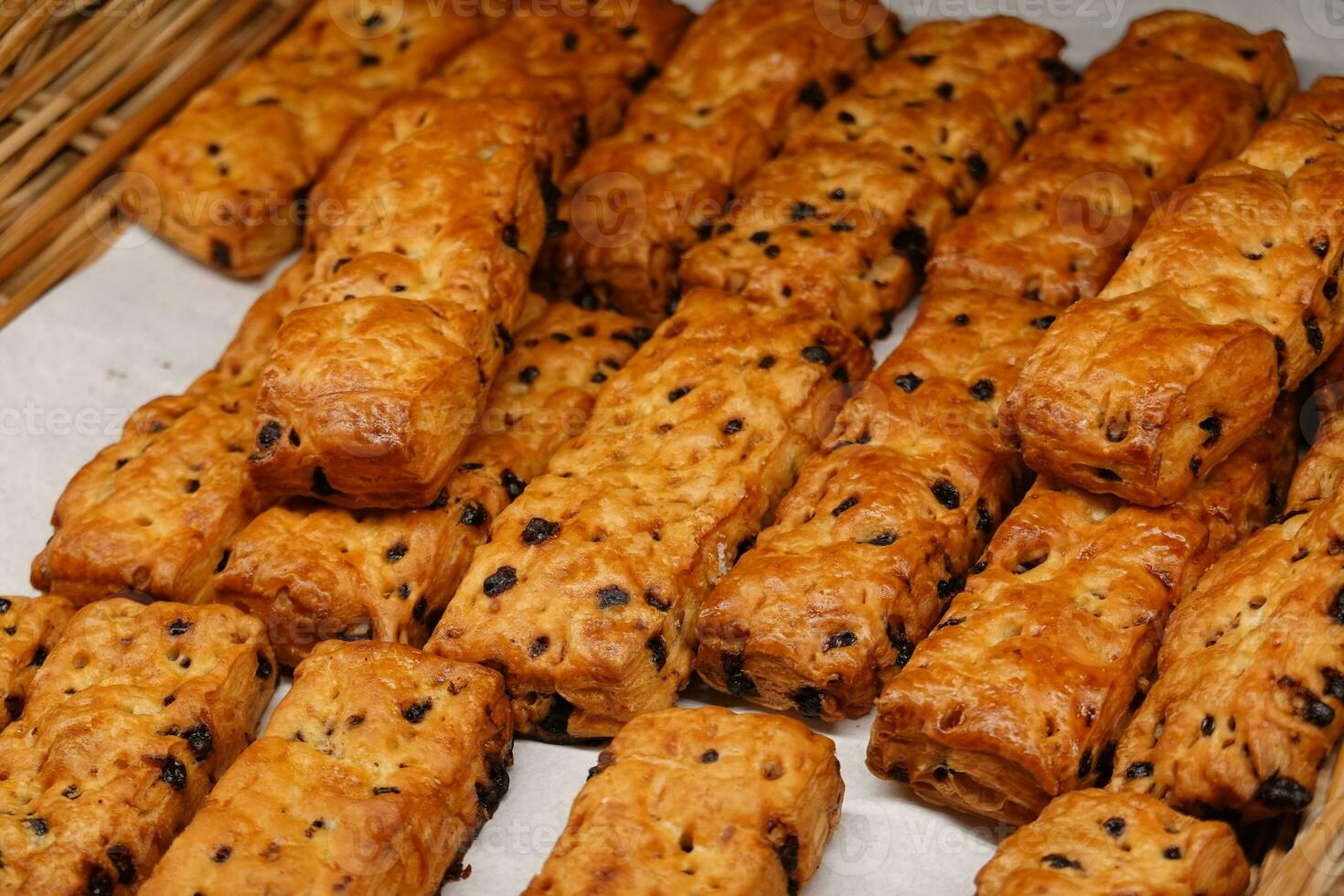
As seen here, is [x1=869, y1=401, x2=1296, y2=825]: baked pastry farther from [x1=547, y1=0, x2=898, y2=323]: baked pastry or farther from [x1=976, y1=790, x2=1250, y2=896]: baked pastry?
[x1=547, y1=0, x2=898, y2=323]: baked pastry

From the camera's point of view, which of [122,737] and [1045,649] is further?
[122,737]

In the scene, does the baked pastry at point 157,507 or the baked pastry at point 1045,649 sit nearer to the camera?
the baked pastry at point 1045,649

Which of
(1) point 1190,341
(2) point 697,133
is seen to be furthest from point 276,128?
(1) point 1190,341

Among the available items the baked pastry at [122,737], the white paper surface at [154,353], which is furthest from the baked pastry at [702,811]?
the baked pastry at [122,737]

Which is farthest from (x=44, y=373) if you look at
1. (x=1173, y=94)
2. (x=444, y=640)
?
(x=1173, y=94)

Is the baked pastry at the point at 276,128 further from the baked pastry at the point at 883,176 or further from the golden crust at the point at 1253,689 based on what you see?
the golden crust at the point at 1253,689

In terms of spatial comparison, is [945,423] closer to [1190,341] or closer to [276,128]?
[1190,341]

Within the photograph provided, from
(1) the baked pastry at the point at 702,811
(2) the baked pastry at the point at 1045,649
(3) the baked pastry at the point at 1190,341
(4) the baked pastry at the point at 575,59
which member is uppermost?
(4) the baked pastry at the point at 575,59
